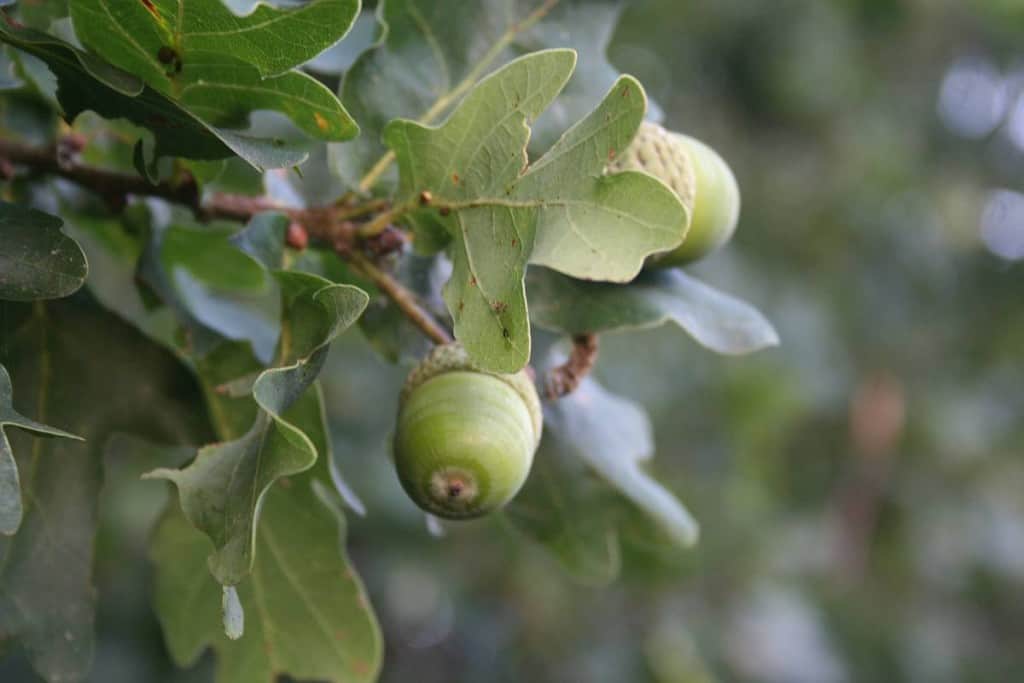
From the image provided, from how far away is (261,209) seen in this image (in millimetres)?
913

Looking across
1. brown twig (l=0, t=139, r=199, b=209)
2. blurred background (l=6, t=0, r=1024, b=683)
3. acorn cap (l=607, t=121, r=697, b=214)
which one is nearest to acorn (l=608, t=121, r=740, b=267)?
acorn cap (l=607, t=121, r=697, b=214)

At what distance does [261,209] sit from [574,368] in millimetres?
264

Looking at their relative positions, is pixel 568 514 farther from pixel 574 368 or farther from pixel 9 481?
pixel 9 481

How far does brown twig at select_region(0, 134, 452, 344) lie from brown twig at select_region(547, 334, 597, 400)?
0.09 metres

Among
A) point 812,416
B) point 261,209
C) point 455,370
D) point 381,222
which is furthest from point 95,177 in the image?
point 812,416

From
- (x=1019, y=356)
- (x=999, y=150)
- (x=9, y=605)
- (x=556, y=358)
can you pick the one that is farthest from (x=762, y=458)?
(x=9, y=605)

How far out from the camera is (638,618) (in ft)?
9.57

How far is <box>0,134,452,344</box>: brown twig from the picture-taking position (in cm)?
85

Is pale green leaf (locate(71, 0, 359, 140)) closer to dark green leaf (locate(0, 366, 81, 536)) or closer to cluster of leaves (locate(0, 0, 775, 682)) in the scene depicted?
cluster of leaves (locate(0, 0, 775, 682))

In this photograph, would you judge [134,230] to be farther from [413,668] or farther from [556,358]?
[413,668]

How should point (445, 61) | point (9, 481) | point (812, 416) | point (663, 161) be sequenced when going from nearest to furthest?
point (9, 481) → point (663, 161) → point (445, 61) → point (812, 416)

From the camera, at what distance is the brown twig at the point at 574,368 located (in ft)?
2.92

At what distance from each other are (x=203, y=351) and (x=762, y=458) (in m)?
2.62

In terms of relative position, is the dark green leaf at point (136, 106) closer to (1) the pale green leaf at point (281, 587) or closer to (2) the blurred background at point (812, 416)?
(1) the pale green leaf at point (281, 587)
